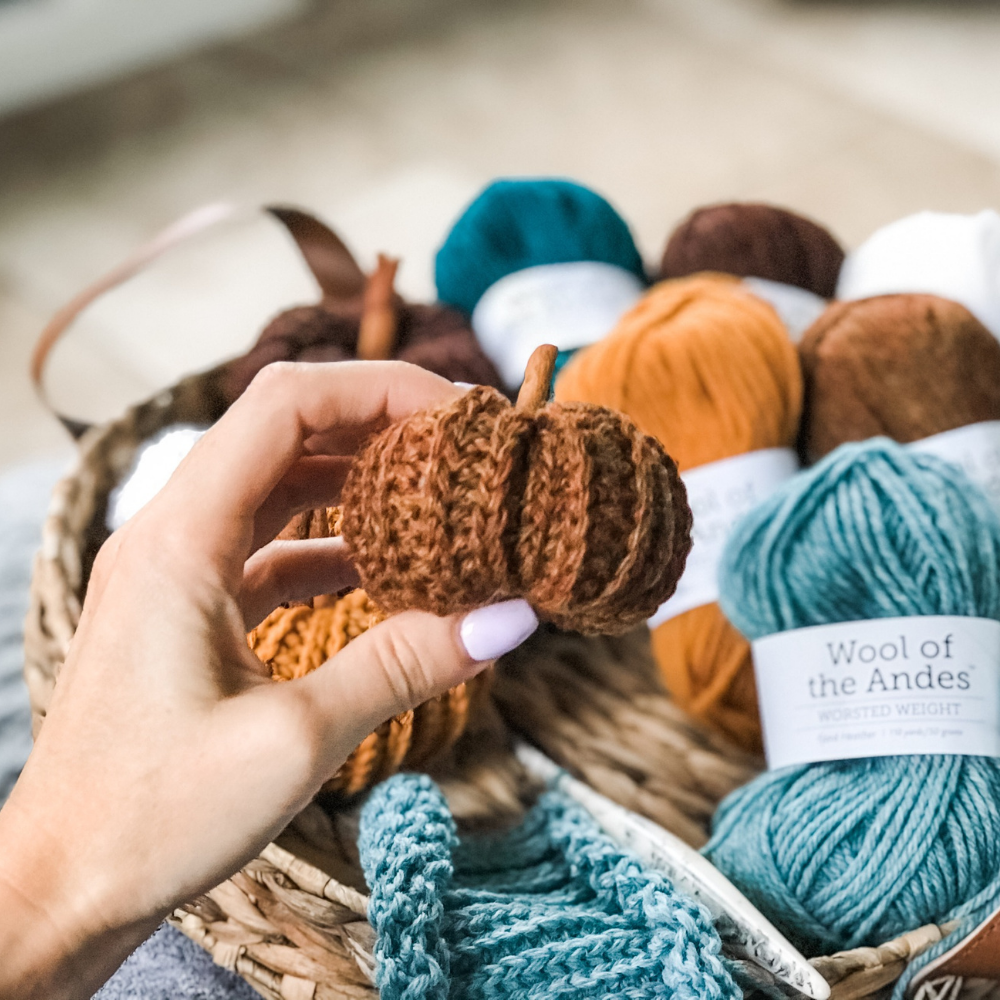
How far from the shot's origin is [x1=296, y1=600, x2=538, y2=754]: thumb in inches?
13.9

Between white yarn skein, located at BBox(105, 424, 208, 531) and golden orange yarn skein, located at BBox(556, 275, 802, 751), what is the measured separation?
0.75ft

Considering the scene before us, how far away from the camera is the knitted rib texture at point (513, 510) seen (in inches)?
13.6

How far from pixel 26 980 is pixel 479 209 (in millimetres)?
604

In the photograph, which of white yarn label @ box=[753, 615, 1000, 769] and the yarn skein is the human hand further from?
the yarn skein

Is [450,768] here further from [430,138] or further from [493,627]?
[430,138]

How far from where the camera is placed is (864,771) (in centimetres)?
54

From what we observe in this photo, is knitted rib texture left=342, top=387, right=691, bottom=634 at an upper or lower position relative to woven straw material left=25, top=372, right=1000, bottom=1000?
upper

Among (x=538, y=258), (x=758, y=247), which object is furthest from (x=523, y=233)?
(x=758, y=247)

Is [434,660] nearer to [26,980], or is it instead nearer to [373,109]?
[26,980]

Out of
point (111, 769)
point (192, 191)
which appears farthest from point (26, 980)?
point (192, 191)

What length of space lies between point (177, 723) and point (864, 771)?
1.17 feet

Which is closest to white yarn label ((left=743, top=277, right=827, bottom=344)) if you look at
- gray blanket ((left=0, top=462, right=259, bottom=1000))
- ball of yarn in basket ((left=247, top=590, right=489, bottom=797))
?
ball of yarn in basket ((left=247, top=590, right=489, bottom=797))

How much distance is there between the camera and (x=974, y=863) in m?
0.51

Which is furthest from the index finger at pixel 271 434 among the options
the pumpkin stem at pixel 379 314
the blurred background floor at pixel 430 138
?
the blurred background floor at pixel 430 138
